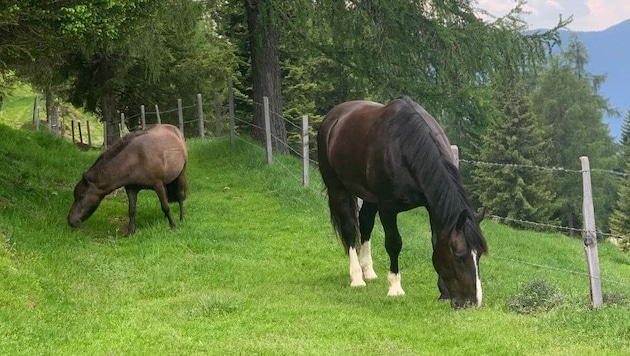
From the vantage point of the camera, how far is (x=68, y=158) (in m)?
14.9

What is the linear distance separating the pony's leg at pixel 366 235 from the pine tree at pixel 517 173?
30356mm

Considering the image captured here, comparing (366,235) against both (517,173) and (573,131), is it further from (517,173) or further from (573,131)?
(573,131)

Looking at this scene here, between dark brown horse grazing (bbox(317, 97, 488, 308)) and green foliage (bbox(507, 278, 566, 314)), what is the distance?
40cm

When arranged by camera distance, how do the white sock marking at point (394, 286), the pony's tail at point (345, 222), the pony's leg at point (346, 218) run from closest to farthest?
the white sock marking at point (394, 286) → the pony's leg at point (346, 218) → the pony's tail at point (345, 222)

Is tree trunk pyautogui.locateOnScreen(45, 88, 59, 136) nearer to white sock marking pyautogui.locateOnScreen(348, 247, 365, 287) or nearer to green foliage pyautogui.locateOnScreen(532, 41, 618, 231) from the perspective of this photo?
white sock marking pyautogui.locateOnScreen(348, 247, 365, 287)

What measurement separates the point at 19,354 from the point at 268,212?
6424 millimetres

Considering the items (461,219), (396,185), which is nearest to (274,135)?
(396,185)

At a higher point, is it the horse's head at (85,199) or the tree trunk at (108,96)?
the tree trunk at (108,96)

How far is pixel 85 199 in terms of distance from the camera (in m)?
9.38

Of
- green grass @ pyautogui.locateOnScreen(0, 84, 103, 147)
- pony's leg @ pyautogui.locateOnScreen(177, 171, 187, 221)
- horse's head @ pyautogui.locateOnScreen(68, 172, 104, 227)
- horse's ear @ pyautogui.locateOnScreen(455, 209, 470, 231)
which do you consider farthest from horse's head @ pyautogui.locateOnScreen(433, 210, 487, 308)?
green grass @ pyautogui.locateOnScreen(0, 84, 103, 147)

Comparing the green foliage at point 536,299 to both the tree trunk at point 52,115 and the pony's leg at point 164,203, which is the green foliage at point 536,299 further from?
the tree trunk at point 52,115

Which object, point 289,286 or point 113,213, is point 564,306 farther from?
point 113,213

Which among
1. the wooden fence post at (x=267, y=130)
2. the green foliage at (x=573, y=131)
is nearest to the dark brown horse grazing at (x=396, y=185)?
the wooden fence post at (x=267, y=130)

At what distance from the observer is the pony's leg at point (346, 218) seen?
706cm
